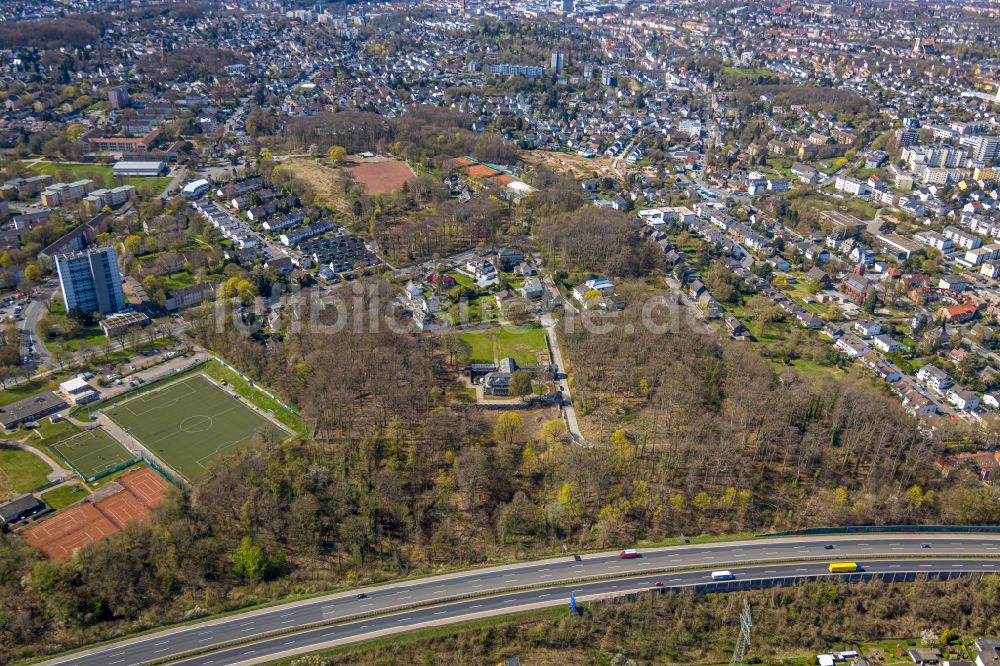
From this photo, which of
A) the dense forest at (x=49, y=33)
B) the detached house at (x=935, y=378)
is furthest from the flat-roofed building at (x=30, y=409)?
the dense forest at (x=49, y=33)

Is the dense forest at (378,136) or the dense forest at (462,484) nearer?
the dense forest at (462,484)

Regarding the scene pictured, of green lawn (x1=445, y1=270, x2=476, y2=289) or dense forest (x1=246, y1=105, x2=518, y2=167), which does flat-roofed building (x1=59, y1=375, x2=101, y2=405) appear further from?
dense forest (x1=246, y1=105, x2=518, y2=167)

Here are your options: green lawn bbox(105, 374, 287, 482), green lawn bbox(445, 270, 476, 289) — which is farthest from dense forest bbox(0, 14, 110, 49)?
green lawn bbox(105, 374, 287, 482)

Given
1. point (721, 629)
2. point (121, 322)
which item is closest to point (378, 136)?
point (121, 322)

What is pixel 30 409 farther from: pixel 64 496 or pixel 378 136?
pixel 378 136

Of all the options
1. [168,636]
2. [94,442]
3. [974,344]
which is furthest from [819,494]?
[94,442]

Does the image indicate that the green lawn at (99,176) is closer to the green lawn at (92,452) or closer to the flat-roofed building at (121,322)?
the flat-roofed building at (121,322)
